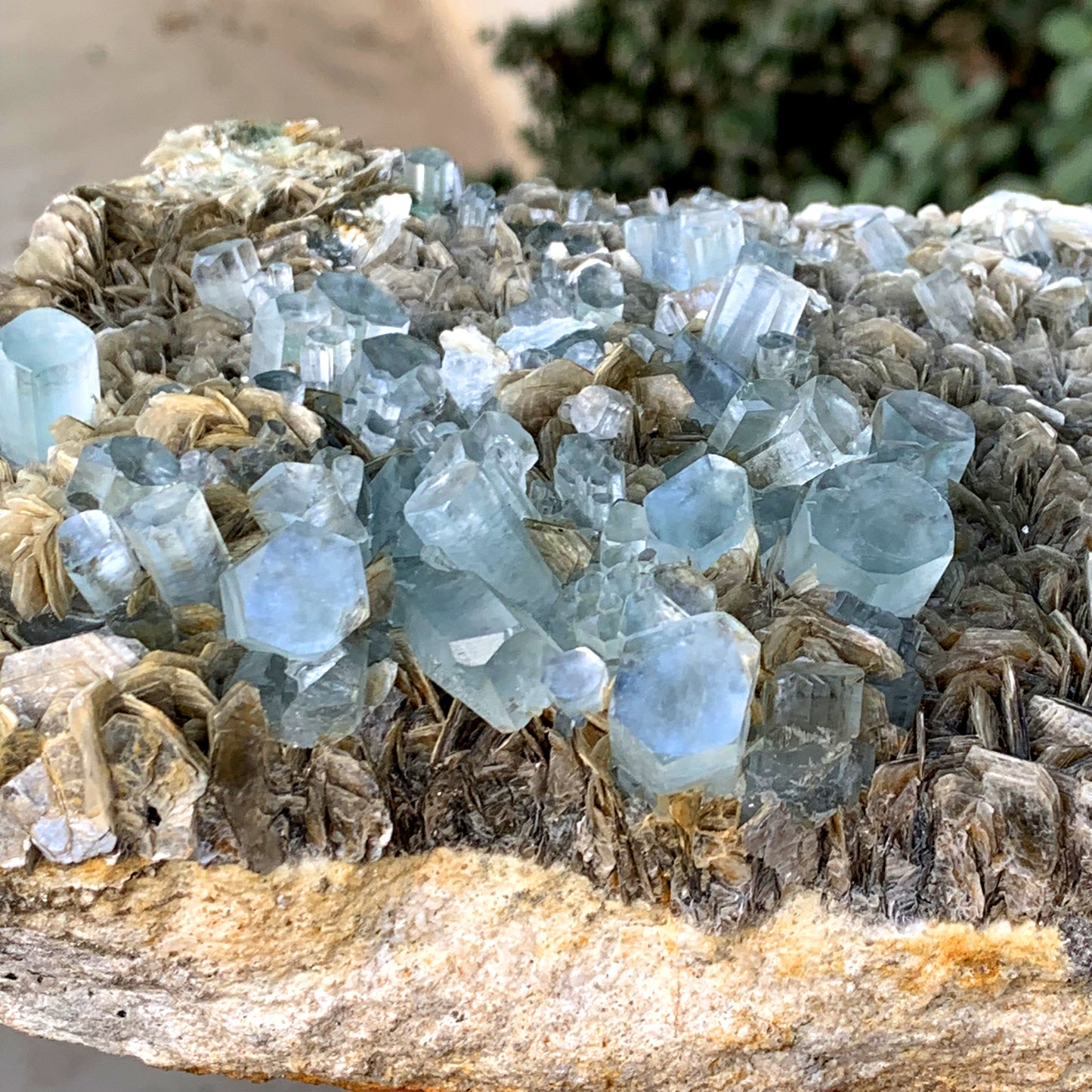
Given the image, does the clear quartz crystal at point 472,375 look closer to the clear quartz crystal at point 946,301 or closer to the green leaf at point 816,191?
the clear quartz crystal at point 946,301

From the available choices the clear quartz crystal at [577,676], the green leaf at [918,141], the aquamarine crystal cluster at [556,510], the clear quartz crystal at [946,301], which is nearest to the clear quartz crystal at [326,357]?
the aquamarine crystal cluster at [556,510]

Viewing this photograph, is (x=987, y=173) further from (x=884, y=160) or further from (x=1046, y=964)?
(x=1046, y=964)

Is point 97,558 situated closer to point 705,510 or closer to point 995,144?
point 705,510

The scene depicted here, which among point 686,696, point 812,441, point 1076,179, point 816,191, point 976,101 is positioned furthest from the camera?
point 816,191

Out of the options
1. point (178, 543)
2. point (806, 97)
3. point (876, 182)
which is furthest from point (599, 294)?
point (806, 97)

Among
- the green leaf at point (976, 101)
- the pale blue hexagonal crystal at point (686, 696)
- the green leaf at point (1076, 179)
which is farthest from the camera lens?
the green leaf at point (976, 101)

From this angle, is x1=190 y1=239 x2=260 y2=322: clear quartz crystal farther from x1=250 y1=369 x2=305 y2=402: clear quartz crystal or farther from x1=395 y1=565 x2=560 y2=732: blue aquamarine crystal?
x1=395 y1=565 x2=560 y2=732: blue aquamarine crystal

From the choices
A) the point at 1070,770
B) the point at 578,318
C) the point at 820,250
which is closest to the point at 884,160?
the point at 820,250
